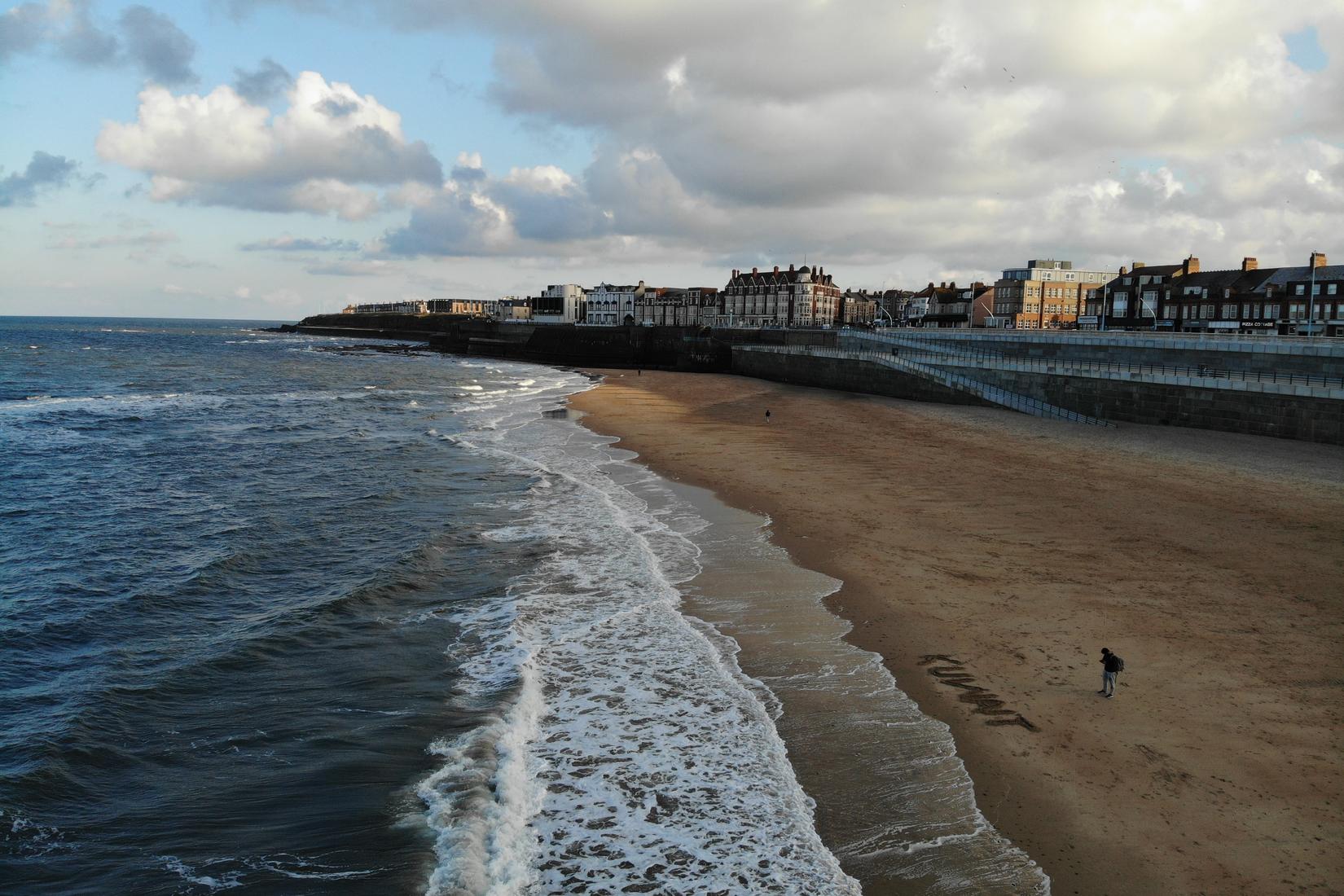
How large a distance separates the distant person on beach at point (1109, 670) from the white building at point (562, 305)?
15743 cm

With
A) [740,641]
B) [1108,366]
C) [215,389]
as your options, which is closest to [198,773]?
[740,641]

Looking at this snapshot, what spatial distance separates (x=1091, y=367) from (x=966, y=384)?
23.9 ft

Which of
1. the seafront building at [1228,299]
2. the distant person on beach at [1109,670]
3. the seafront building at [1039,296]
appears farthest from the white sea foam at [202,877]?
the seafront building at [1039,296]

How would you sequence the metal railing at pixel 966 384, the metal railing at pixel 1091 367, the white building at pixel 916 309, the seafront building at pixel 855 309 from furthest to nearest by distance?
1. the seafront building at pixel 855 309
2. the white building at pixel 916 309
3. the metal railing at pixel 966 384
4. the metal railing at pixel 1091 367

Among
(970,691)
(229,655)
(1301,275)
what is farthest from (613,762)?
(1301,275)

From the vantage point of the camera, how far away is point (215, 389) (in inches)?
2266

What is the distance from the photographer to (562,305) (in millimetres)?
169000

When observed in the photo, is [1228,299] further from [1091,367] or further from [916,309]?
[916,309]

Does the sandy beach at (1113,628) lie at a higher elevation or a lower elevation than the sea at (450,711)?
higher

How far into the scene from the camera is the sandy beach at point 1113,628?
7.73 metres

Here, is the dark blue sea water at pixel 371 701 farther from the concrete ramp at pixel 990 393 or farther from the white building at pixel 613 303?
the white building at pixel 613 303

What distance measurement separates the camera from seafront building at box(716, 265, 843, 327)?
395 ft

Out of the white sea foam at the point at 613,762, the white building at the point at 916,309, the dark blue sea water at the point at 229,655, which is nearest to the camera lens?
the white sea foam at the point at 613,762

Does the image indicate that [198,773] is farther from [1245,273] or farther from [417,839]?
[1245,273]
